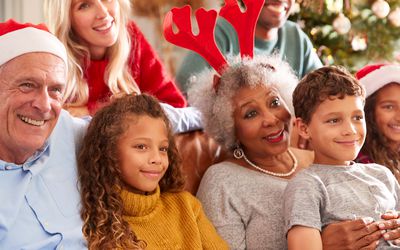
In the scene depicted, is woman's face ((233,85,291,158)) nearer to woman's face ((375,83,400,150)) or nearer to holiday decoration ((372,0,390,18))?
woman's face ((375,83,400,150))

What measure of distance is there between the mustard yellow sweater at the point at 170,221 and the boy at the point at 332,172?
27cm

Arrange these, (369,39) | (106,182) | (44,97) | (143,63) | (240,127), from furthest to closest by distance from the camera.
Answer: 1. (369,39)
2. (143,63)
3. (240,127)
4. (106,182)
5. (44,97)

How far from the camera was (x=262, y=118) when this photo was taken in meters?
2.49

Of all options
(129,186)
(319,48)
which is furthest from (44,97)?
(319,48)

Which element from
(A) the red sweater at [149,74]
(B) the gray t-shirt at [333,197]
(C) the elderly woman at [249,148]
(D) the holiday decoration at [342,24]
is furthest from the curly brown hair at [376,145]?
(D) the holiday decoration at [342,24]

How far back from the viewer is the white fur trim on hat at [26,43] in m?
1.99

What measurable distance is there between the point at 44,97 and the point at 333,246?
0.98 m

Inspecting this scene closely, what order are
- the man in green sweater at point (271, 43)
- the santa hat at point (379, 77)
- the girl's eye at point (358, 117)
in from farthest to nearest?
the man in green sweater at point (271, 43)
the santa hat at point (379, 77)
the girl's eye at point (358, 117)

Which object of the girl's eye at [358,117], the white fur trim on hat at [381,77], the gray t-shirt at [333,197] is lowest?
the gray t-shirt at [333,197]

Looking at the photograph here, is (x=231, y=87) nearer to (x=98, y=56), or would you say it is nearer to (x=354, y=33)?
(x=98, y=56)

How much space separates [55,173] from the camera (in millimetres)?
2115

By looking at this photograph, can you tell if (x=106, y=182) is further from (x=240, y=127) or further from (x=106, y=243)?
(x=240, y=127)

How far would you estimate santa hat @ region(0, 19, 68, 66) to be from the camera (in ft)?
6.54

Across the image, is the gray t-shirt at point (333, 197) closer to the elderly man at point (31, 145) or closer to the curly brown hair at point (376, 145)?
the curly brown hair at point (376, 145)
